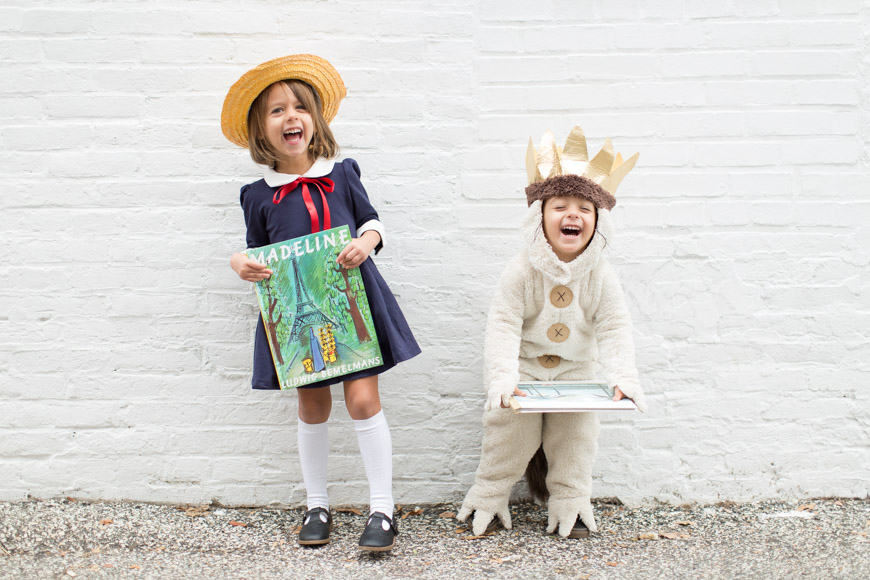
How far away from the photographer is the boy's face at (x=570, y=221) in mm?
2328

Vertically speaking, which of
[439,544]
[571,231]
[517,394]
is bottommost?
[439,544]

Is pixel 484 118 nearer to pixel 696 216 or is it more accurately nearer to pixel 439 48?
pixel 439 48

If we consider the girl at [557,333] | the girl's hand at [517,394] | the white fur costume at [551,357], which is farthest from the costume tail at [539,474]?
the girl's hand at [517,394]

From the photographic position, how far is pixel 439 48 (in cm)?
275

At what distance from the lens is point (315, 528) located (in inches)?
101

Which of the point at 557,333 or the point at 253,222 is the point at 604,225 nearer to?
the point at 557,333

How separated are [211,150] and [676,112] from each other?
1.84 meters

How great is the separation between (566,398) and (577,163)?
791 mm

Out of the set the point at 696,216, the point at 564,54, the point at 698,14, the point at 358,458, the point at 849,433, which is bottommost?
the point at 358,458

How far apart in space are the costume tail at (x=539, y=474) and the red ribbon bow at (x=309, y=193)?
1211 millimetres

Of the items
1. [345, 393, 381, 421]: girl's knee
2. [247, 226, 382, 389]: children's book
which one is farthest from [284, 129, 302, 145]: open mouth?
[345, 393, 381, 421]: girl's knee

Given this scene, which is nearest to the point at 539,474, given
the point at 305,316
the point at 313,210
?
the point at 305,316

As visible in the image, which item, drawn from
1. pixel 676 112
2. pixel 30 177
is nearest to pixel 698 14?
pixel 676 112

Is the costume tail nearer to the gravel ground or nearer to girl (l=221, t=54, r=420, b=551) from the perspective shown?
the gravel ground
